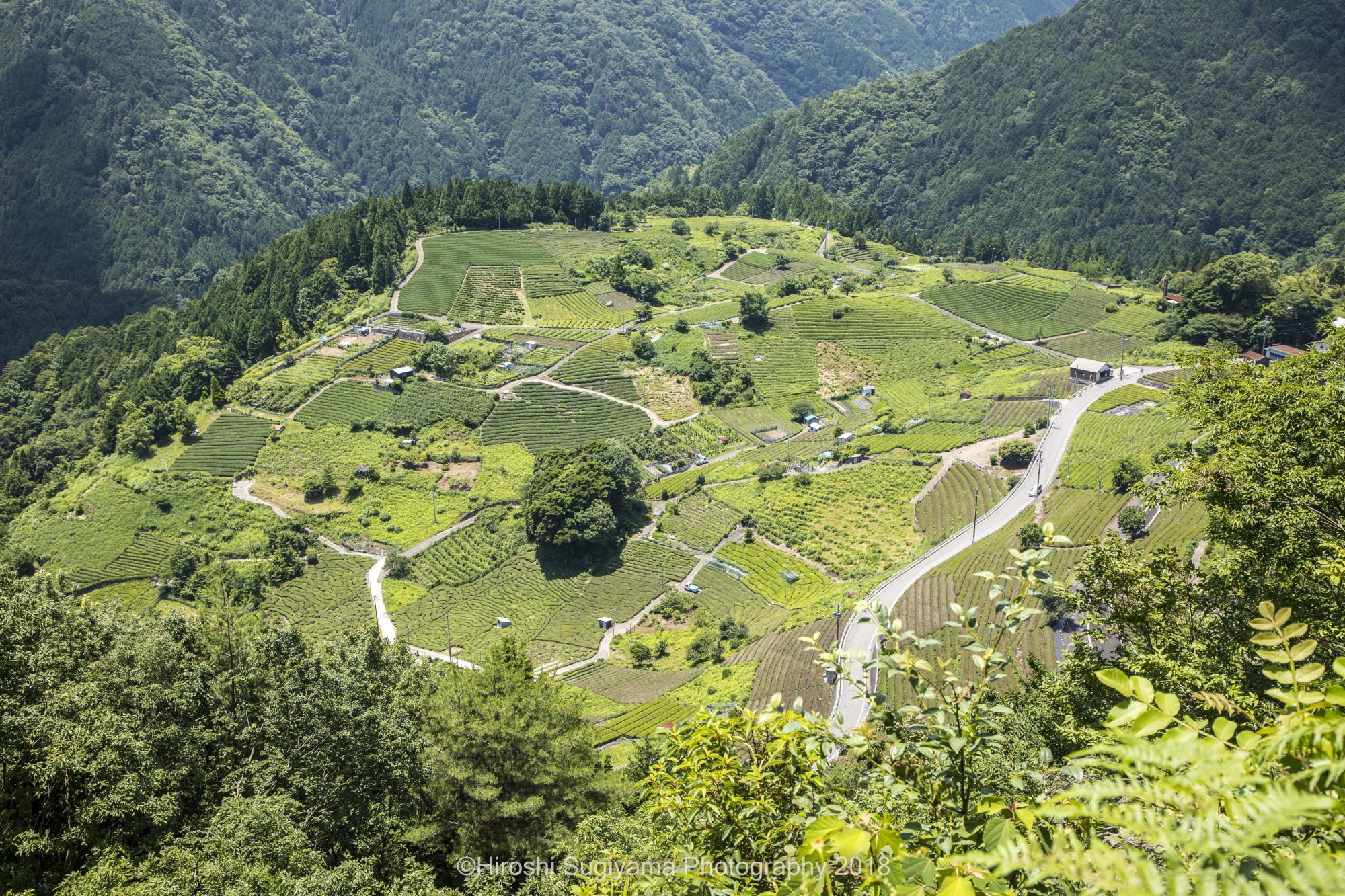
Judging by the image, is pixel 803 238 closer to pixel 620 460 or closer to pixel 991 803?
pixel 620 460

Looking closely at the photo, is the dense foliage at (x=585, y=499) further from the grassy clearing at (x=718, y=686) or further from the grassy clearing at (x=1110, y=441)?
the grassy clearing at (x=1110, y=441)

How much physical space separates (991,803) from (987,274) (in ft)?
305

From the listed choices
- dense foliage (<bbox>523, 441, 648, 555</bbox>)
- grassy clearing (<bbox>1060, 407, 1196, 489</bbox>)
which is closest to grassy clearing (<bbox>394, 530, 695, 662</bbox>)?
dense foliage (<bbox>523, 441, 648, 555</bbox>)

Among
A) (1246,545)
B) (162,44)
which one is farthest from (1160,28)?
(162,44)

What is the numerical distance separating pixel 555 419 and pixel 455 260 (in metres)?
27.7

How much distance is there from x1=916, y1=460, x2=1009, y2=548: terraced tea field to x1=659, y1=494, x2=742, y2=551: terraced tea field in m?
11.7

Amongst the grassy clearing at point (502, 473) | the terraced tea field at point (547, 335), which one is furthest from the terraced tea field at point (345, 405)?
the terraced tea field at point (547, 335)

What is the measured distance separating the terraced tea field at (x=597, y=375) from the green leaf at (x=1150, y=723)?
65.6 metres

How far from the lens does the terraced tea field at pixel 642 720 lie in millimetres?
37094

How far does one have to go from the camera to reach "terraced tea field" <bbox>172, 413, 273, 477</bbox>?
61812 mm

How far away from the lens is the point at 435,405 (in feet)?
215

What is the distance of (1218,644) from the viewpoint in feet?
41.2

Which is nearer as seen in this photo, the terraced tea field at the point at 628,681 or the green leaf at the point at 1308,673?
the green leaf at the point at 1308,673

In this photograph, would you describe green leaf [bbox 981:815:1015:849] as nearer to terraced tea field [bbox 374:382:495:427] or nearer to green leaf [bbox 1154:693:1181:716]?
green leaf [bbox 1154:693:1181:716]
